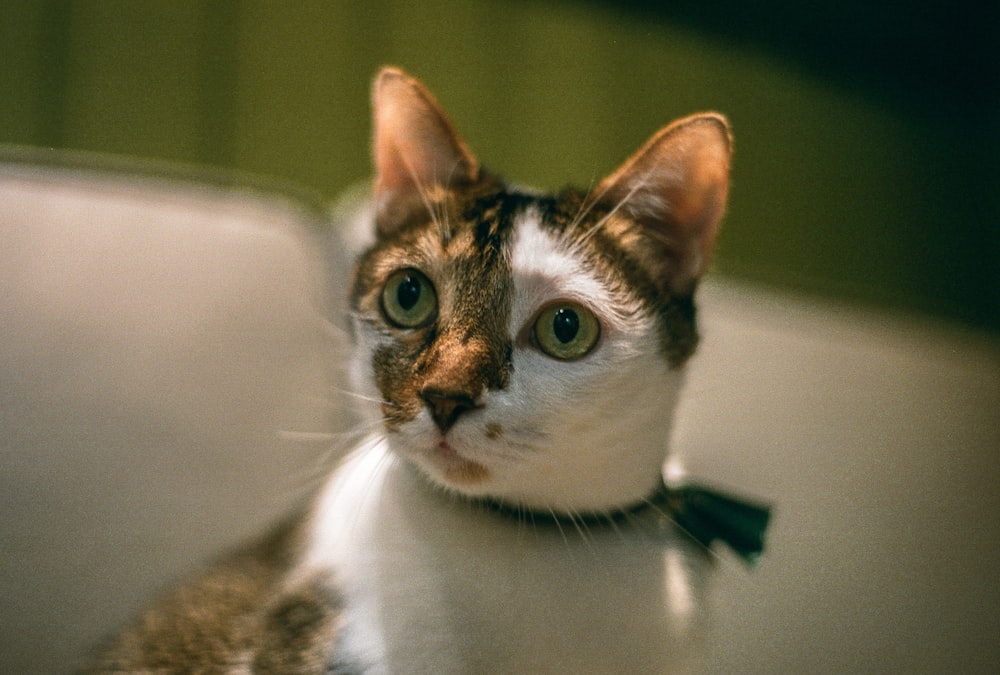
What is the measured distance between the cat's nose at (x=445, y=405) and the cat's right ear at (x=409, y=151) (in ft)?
0.68

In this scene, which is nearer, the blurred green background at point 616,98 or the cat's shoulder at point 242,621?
the cat's shoulder at point 242,621

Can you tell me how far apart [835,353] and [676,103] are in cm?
45

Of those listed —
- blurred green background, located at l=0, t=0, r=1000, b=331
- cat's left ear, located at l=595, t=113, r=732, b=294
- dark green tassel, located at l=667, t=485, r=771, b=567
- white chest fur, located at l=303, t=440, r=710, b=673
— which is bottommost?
white chest fur, located at l=303, t=440, r=710, b=673

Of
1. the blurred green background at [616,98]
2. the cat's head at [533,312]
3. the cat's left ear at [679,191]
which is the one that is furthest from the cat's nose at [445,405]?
the blurred green background at [616,98]

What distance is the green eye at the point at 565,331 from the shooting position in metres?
0.51

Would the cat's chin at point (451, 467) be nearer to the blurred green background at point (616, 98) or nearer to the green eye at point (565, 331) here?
the green eye at point (565, 331)

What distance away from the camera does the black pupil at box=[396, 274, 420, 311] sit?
55 centimetres

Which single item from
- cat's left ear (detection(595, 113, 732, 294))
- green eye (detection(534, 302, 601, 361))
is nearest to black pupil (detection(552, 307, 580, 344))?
green eye (detection(534, 302, 601, 361))

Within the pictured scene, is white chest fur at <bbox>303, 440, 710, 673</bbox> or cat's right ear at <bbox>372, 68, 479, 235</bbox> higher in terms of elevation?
cat's right ear at <bbox>372, 68, 479, 235</bbox>

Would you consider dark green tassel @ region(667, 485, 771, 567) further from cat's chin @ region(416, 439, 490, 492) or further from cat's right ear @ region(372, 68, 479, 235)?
cat's right ear @ region(372, 68, 479, 235)

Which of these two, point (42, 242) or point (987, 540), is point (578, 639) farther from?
point (42, 242)

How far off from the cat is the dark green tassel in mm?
19

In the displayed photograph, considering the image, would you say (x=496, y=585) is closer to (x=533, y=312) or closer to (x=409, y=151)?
(x=533, y=312)

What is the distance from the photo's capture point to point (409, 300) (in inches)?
21.8
